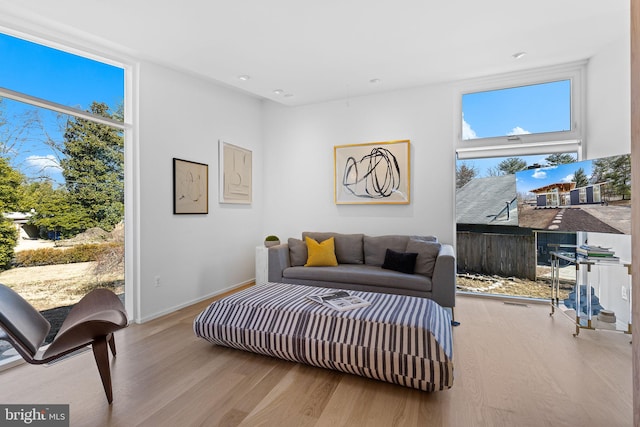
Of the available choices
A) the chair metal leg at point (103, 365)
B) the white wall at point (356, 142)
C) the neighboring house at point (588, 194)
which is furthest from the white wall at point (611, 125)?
the chair metal leg at point (103, 365)

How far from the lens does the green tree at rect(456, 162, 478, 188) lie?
163 inches

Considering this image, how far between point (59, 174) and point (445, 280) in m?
3.69

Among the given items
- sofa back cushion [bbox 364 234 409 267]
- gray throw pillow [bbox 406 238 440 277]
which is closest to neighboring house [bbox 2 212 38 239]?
sofa back cushion [bbox 364 234 409 267]

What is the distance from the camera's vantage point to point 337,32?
280 cm

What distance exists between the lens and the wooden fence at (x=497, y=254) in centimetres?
395

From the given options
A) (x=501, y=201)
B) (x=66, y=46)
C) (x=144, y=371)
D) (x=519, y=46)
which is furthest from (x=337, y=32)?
(x=144, y=371)

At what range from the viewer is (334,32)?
280 centimetres

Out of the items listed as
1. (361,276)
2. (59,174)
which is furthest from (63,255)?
(361,276)

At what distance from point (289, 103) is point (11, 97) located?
3.14m

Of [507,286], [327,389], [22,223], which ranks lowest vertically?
[327,389]

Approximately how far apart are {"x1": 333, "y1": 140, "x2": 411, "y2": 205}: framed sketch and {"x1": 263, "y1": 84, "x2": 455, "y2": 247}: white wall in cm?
10

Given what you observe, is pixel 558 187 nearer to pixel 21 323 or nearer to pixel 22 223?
pixel 21 323

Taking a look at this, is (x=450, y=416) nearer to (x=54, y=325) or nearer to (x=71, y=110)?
(x=54, y=325)

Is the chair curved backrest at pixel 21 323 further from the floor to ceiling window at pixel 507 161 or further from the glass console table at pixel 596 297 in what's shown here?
the floor to ceiling window at pixel 507 161
